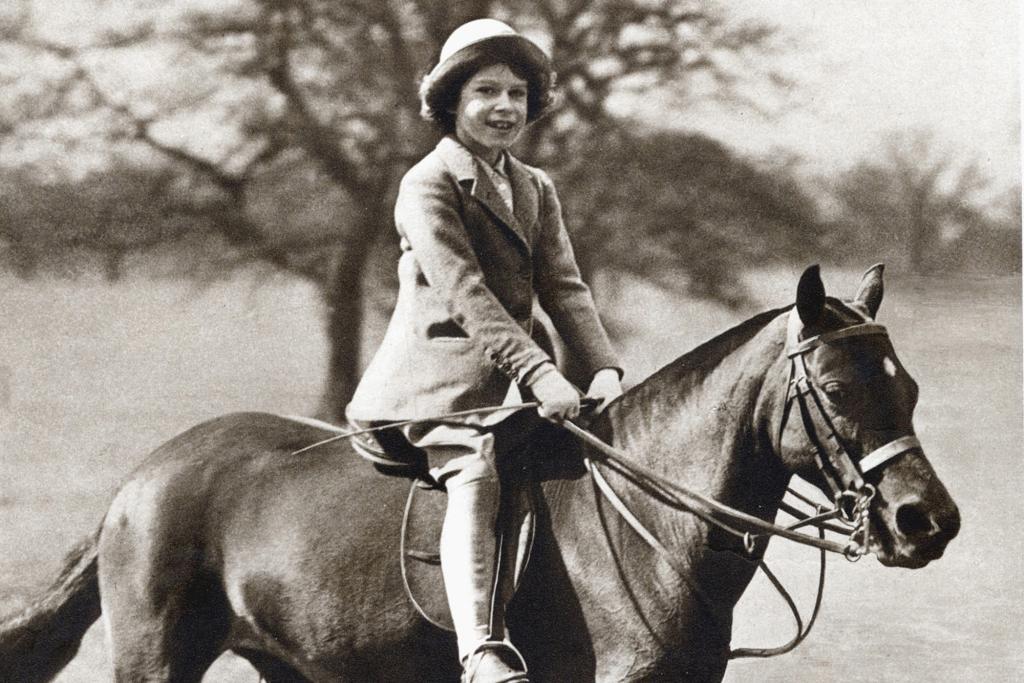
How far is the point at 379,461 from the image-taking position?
3.03 metres

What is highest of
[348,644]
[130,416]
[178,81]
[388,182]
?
[178,81]

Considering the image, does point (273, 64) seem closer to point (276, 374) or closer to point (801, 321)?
point (276, 374)

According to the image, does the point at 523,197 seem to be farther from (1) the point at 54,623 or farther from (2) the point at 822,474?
(1) the point at 54,623

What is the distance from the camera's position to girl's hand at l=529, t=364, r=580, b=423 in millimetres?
2688

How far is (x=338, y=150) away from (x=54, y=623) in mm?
1946

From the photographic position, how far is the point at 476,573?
2.70m

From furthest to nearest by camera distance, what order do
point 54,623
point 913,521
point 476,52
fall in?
1. point 54,623
2. point 476,52
3. point 913,521

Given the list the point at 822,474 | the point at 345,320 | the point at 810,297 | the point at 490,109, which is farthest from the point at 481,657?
the point at 345,320

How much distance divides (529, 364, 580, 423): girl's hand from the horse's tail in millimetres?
1581

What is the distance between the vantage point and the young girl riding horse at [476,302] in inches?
107

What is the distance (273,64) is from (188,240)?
0.73m

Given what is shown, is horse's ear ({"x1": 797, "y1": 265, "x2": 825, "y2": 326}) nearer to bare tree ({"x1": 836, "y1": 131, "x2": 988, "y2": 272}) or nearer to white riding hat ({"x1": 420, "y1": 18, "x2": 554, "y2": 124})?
white riding hat ({"x1": 420, "y1": 18, "x2": 554, "y2": 124})

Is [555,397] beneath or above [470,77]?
beneath

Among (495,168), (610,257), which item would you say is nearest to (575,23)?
(610,257)
